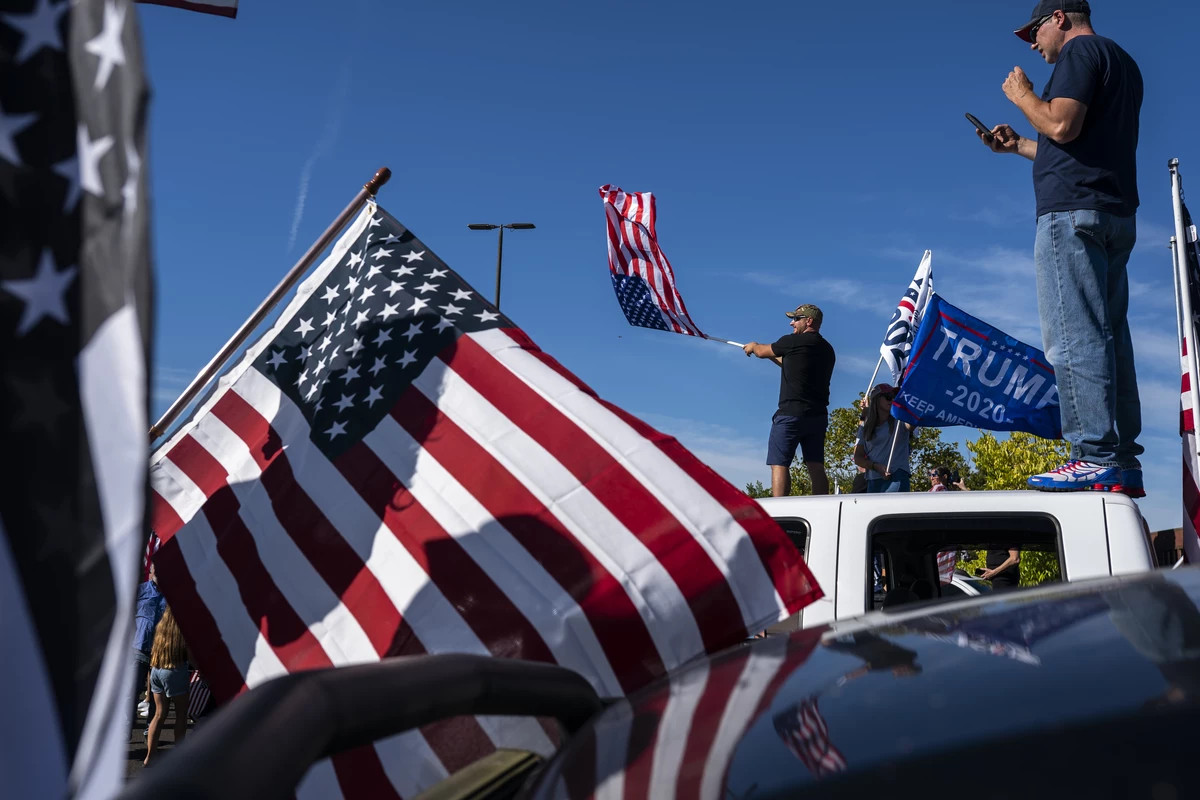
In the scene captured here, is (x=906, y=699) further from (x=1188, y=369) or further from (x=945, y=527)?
(x=1188, y=369)

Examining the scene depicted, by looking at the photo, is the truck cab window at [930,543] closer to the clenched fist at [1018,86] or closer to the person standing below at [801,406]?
→ the clenched fist at [1018,86]

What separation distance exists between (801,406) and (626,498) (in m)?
5.10

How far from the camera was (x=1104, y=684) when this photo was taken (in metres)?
0.97

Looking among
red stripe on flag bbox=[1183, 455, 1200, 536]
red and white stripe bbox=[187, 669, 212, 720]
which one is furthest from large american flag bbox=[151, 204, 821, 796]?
red and white stripe bbox=[187, 669, 212, 720]

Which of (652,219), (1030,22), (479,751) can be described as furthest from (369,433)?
(652,219)

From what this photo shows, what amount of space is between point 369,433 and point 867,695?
2.26m

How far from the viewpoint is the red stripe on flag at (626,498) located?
2.64 m

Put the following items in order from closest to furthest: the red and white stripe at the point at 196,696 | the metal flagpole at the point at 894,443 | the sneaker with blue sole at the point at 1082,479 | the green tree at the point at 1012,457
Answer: the sneaker with blue sole at the point at 1082,479
the metal flagpole at the point at 894,443
the red and white stripe at the point at 196,696
the green tree at the point at 1012,457

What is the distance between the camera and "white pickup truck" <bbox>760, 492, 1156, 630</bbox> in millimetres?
3617

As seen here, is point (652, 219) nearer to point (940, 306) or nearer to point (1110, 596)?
point (940, 306)

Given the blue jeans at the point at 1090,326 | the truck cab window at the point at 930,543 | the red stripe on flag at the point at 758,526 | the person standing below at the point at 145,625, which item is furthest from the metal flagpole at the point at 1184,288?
the person standing below at the point at 145,625

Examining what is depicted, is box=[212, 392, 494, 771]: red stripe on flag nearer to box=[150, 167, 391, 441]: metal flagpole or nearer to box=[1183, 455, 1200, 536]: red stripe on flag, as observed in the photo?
box=[150, 167, 391, 441]: metal flagpole

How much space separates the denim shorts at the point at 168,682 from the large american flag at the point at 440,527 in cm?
630

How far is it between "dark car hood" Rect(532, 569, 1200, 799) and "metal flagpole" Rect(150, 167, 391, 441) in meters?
2.64
